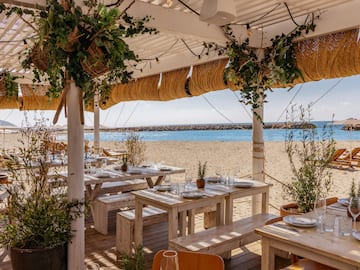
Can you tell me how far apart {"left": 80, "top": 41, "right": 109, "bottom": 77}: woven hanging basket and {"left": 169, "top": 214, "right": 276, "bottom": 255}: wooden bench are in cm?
160

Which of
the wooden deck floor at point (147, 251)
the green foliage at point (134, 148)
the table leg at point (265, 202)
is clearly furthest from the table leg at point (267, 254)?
the green foliage at point (134, 148)

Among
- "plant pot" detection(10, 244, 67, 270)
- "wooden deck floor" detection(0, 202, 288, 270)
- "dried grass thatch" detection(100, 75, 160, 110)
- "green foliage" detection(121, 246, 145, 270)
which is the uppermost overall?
"dried grass thatch" detection(100, 75, 160, 110)

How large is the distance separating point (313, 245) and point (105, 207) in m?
2.85

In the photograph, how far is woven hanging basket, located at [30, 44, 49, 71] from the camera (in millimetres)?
2199

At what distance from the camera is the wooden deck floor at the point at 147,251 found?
3408mm

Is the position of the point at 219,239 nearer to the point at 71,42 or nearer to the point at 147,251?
the point at 147,251

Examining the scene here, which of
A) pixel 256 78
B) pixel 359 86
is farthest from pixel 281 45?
pixel 359 86

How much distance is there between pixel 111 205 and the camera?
422 cm

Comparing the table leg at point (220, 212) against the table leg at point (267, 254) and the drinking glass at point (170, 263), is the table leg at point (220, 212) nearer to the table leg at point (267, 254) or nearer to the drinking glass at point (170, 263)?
the table leg at point (267, 254)

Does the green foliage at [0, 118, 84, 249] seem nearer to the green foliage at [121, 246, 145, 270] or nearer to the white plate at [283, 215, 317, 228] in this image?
the green foliage at [121, 246, 145, 270]

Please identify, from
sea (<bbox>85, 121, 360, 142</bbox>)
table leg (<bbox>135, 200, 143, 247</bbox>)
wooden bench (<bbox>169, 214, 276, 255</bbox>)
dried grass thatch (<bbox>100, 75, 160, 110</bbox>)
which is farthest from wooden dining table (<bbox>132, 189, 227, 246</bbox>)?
sea (<bbox>85, 121, 360, 142</bbox>)

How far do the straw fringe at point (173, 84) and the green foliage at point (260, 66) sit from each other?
1.59m

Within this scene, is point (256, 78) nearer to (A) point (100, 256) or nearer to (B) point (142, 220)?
(B) point (142, 220)

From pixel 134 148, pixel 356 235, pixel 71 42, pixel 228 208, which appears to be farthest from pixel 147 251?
pixel 134 148
